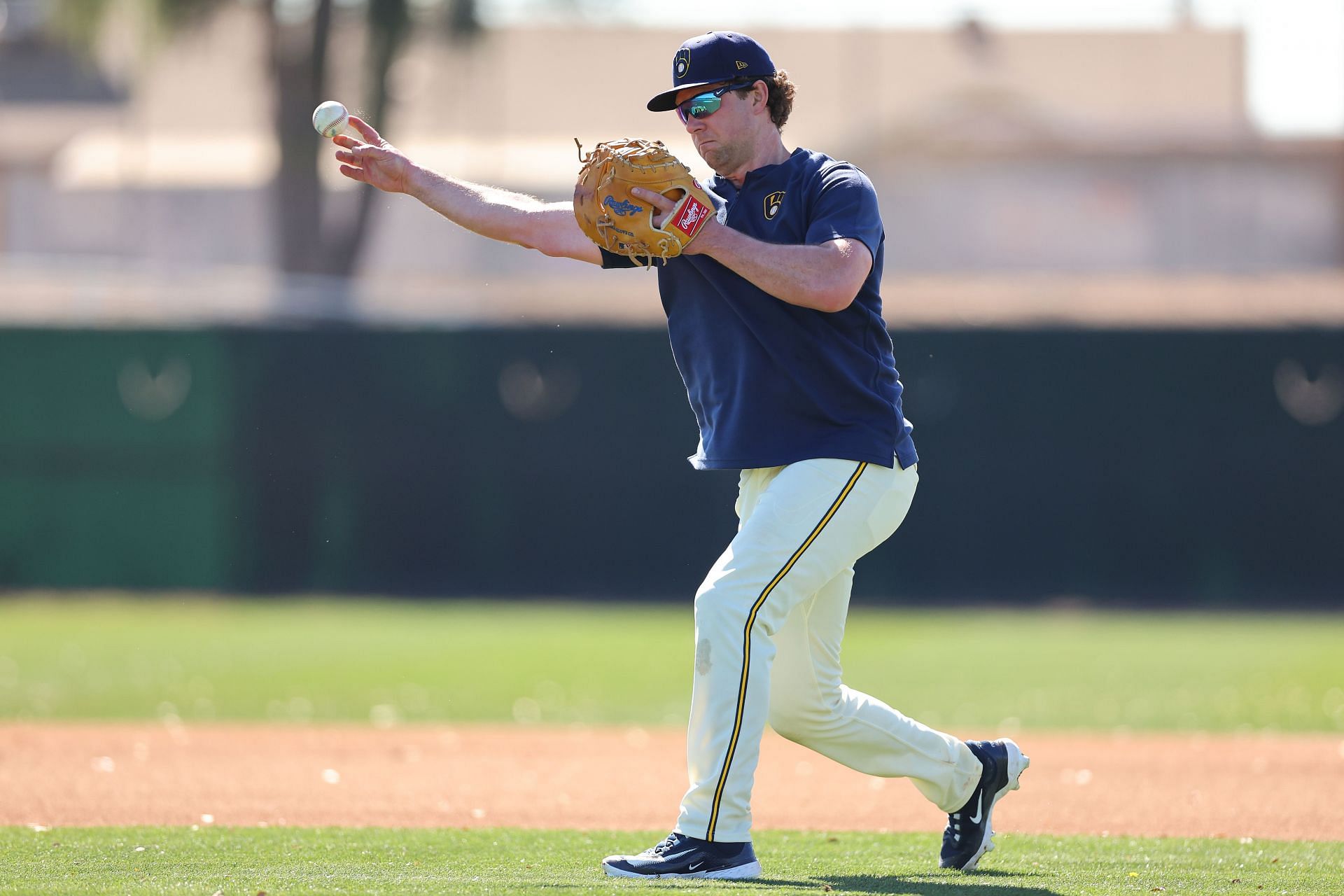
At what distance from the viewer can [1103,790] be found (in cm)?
625

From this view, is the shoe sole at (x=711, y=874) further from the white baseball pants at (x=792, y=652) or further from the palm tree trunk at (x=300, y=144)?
the palm tree trunk at (x=300, y=144)

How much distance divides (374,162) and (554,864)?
5.94 ft

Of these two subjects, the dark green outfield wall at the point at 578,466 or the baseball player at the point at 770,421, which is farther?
the dark green outfield wall at the point at 578,466

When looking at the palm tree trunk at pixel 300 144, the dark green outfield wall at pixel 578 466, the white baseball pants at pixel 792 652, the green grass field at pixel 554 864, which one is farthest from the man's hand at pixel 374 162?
the palm tree trunk at pixel 300 144

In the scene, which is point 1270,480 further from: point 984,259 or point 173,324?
point 173,324

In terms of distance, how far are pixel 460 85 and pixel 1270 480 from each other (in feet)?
31.5

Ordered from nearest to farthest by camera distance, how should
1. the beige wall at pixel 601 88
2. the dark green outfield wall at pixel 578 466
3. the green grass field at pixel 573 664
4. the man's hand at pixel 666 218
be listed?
the man's hand at pixel 666 218 < the green grass field at pixel 573 664 < the dark green outfield wall at pixel 578 466 < the beige wall at pixel 601 88

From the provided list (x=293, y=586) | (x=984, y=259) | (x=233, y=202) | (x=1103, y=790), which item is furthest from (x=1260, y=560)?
(x=233, y=202)

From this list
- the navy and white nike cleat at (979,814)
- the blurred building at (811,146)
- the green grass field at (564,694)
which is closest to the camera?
the green grass field at (564,694)

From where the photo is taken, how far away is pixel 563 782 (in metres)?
6.43

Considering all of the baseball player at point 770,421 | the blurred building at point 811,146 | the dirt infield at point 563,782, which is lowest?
the dirt infield at point 563,782

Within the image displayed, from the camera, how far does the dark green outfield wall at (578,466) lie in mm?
15141

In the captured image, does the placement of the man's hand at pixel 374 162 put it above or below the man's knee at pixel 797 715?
above

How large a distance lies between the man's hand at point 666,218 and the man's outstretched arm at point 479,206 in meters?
0.27
